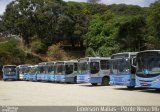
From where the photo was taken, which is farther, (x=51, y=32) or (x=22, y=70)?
(x=51, y=32)

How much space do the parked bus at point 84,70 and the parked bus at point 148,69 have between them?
9.11 metres

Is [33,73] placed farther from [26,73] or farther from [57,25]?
[57,25]

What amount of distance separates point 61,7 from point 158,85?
6031 cm

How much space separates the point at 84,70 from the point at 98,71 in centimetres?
135

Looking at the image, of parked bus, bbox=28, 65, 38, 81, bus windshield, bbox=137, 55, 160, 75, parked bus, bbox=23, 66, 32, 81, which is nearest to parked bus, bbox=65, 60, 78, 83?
parked bus, bbox=28, 65, 38, 81

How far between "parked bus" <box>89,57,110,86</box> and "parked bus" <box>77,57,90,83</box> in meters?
0.38

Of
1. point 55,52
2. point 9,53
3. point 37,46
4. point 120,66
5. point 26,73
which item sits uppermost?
point 37,46

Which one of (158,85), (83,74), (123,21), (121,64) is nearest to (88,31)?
(123,21)

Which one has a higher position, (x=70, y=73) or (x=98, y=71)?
(x=98, y=71)

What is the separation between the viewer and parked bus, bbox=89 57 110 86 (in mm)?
33088

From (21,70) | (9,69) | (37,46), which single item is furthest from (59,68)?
(37,46)

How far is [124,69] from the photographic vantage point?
26766mm

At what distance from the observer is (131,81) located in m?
26.2

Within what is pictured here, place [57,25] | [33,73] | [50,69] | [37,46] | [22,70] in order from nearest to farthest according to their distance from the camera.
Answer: [50,69] → [33,73] → [22,70] → [57,25] → [37,46]
